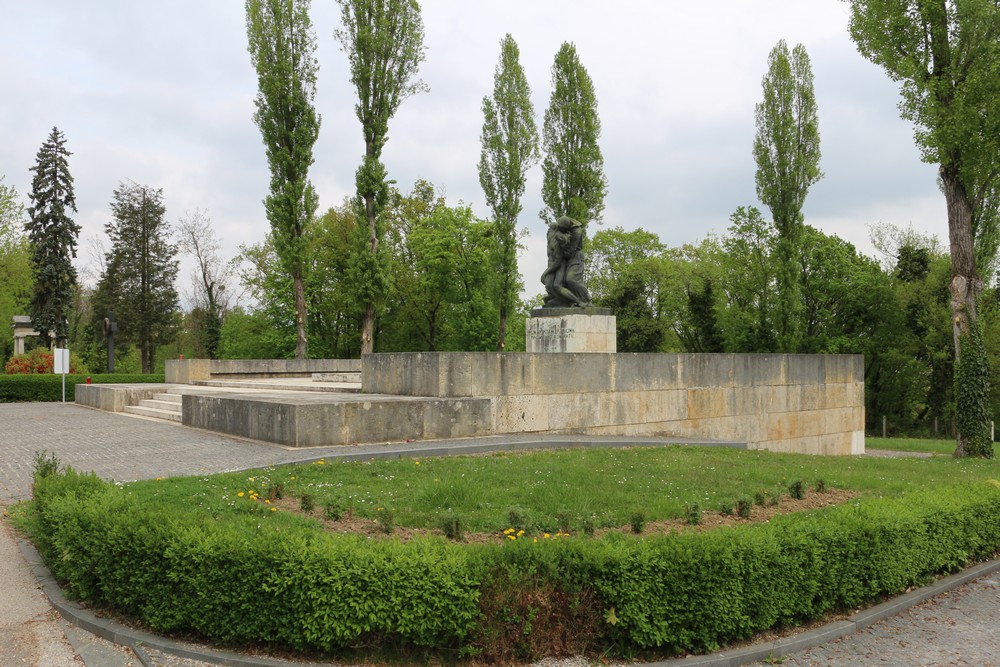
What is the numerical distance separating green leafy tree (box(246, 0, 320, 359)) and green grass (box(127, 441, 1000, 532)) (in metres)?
20.3

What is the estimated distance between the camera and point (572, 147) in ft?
103

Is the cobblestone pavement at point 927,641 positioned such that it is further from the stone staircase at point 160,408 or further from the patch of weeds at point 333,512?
the stone staircase at point 160,408

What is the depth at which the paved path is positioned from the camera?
4422 millimetres

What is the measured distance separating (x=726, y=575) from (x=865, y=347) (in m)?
36.4

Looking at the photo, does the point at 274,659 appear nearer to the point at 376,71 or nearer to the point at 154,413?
the point at 154,413

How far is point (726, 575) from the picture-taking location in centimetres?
462

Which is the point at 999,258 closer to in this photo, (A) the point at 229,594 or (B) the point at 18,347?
(A) the point at 229,594

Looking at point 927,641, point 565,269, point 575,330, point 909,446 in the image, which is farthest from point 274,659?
point 909,446

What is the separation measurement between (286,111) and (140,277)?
23.1 meters

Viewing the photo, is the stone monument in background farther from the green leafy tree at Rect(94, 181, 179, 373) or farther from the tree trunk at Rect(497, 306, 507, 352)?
the green leafy tree at Rect(94, 181, 179, 373)

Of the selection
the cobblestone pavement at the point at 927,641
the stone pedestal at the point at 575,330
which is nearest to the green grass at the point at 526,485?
the cobblestone pavement at the point at 927,641

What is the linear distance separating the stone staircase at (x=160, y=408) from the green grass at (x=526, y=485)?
8356 mm

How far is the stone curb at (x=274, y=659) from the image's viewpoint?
14.1ft

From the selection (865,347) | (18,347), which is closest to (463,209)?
(865,347)
